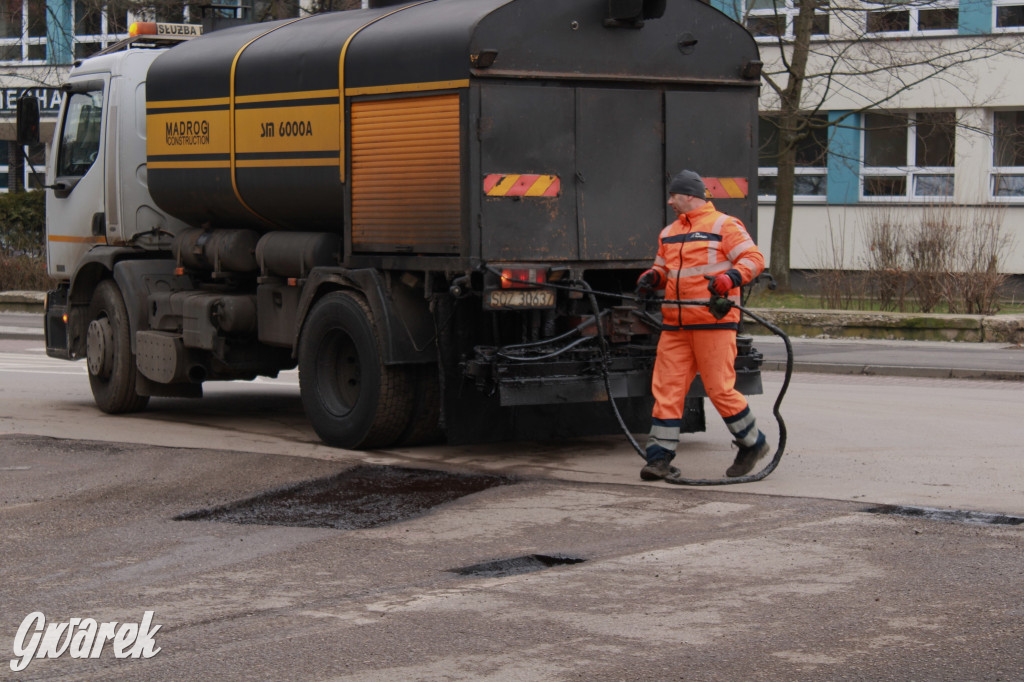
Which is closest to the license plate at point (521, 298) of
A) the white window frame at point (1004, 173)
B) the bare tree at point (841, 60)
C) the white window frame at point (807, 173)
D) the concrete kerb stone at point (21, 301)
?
the bare tree at point (841, 60)

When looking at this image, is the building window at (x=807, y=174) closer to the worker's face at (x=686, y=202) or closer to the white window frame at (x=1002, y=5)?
the white window frame at (x=1002, y=5)

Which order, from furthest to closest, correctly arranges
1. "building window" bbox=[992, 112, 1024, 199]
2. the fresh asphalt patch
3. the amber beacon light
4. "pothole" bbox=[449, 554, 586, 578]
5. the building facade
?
"building window" bbox=[992, 112, 1024, 199] < the building facade < the amber beacon light < "pothole" bbox=[449, 554, 586, 578] < the fresh asphalt patch

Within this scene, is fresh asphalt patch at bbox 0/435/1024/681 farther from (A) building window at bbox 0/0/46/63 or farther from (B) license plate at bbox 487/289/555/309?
(A) building window at bbox 0/0/46/63

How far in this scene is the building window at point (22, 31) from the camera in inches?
1140

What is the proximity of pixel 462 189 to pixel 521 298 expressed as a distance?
0.75 meters

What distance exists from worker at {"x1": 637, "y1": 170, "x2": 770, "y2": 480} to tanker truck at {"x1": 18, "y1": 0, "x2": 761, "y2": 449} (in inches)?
24.3

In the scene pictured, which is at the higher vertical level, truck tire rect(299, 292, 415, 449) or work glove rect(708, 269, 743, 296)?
work glove rect(708, 269, 743, 296)

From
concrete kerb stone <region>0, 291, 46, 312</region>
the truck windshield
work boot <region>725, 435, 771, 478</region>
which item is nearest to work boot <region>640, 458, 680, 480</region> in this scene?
work boot <region>725, 435, 771, 478</region>

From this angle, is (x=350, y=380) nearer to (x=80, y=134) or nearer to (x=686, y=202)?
(x=686, y=202)

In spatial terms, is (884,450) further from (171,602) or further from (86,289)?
(86,289)

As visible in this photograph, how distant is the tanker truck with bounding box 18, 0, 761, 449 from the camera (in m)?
8.89

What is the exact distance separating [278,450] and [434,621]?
4675 mm

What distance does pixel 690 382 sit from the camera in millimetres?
8531

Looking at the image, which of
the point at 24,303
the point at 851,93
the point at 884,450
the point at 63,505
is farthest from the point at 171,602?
the point at 851,93
